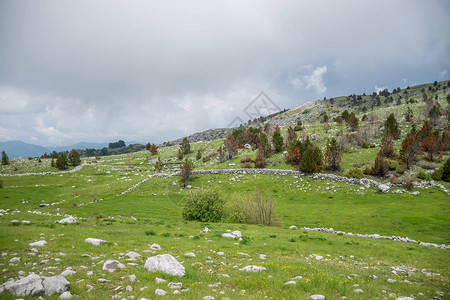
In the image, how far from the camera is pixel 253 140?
101m

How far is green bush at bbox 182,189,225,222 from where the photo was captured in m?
29.4

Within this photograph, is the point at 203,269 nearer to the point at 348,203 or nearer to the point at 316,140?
the point at 348,203

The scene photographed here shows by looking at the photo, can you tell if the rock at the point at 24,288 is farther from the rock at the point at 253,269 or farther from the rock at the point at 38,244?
the rock at the point at 253,269

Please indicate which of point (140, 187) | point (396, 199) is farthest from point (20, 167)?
point (396, 199)

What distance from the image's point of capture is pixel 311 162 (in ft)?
173

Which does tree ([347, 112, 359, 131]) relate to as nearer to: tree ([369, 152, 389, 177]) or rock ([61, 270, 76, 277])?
tree ([369, 152, 389, 177])

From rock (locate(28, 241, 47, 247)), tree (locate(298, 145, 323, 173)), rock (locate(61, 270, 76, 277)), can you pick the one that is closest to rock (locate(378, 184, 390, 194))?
tree (locate(298, 145, 323, 173))

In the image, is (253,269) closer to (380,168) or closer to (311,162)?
(311,162)

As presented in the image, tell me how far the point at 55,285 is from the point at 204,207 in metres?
23.9

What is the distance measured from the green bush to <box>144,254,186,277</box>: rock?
67.9 feet

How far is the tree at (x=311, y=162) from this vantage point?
5275 centimetres

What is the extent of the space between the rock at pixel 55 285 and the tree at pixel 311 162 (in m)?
52.4

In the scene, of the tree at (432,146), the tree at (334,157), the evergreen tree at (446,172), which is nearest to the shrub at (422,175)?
the evergreen tree at (446,172)

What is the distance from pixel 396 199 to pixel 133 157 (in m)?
114
